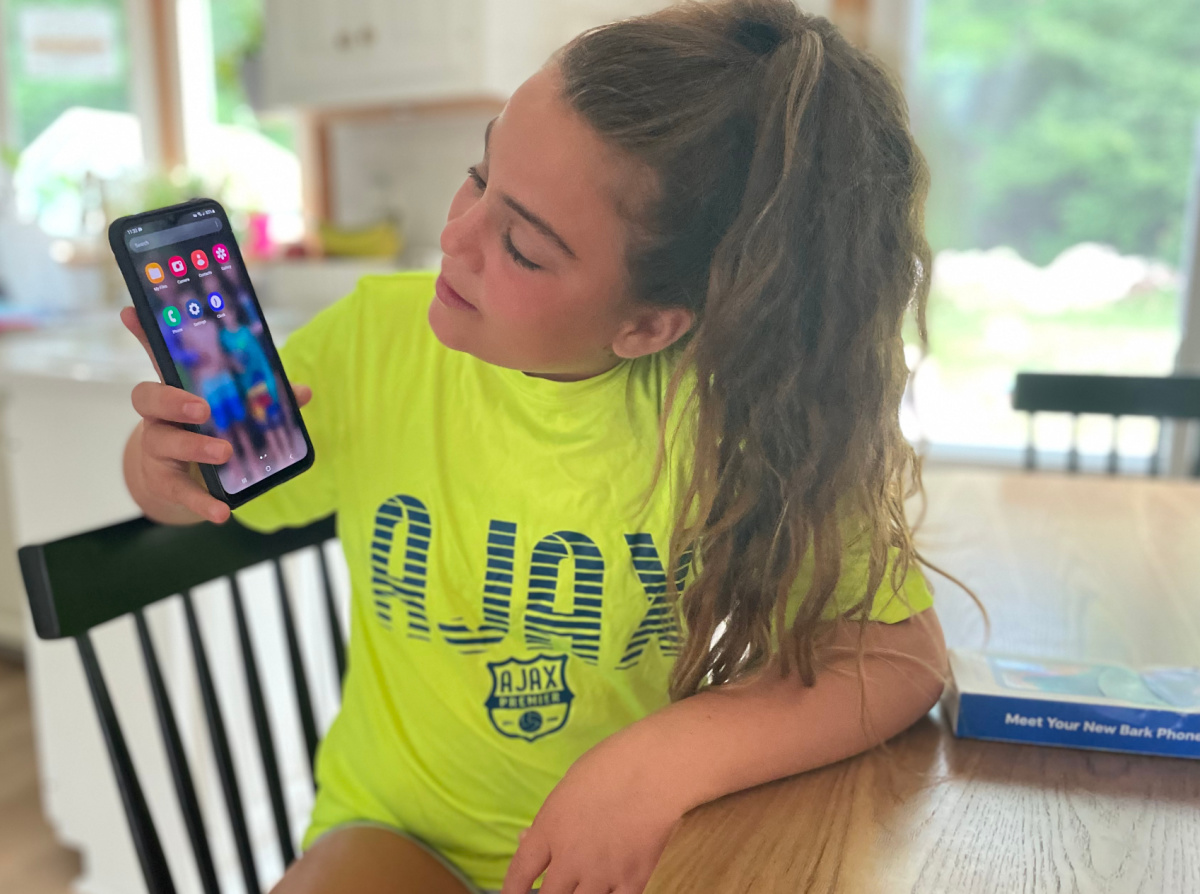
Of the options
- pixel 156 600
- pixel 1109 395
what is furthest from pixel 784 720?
pixel 1109 395

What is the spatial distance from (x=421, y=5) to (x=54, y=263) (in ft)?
4.97

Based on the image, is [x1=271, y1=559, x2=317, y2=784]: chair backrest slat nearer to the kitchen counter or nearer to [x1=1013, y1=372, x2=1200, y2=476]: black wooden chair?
the kitchen counter

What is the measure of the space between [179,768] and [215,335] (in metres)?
0.37

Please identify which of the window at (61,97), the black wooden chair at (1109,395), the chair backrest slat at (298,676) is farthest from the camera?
the window at (61,97)

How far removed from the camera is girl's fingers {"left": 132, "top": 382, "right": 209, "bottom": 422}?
1.88 feet

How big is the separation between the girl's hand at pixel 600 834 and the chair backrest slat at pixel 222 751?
38 cm

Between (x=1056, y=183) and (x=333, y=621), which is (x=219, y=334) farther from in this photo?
(x=1056, y=183)

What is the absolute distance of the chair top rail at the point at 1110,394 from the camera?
4.33 ft

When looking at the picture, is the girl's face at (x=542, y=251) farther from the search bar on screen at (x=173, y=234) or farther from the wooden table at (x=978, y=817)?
the wooden table at (x=978, y=817)

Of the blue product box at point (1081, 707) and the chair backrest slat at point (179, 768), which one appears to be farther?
the chair backrest slat at point (179, 768)

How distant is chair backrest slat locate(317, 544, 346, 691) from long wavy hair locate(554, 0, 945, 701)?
0.46m

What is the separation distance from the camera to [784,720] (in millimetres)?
568

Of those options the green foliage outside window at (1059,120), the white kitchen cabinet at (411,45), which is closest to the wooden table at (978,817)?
the green foliage outside window at (1059,120)

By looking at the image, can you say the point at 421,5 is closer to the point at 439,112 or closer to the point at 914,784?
the point at 439,112
